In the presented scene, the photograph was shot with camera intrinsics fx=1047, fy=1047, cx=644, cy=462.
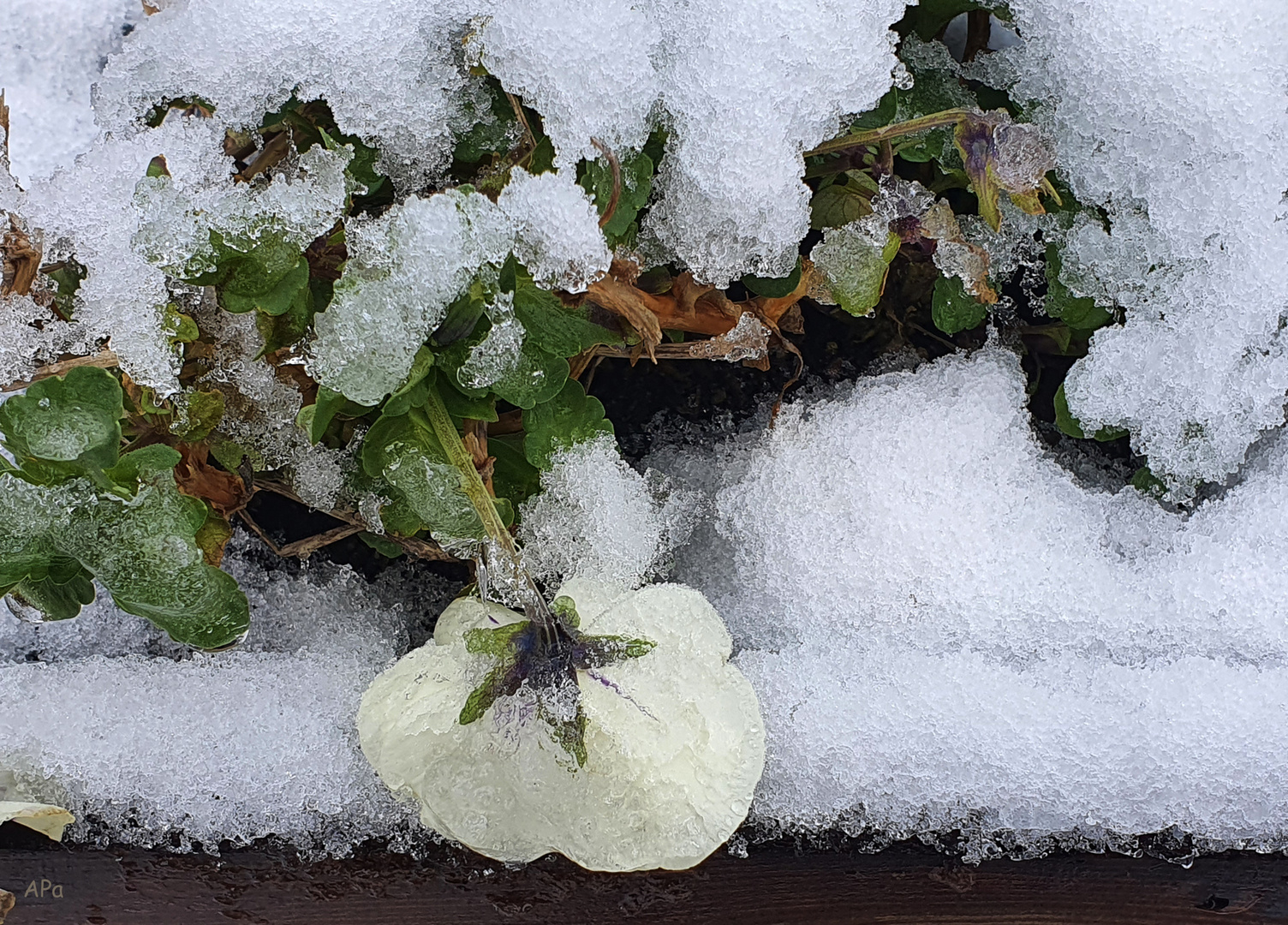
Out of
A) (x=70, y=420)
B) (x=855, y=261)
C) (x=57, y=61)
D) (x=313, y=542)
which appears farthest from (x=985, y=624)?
(x=57, y=61)

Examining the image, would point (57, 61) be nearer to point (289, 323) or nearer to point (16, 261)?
point (16, 261)

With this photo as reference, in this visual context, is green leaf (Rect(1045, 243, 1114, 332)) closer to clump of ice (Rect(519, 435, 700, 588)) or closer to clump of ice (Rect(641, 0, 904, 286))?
clump of ice (Rect(641, 0, 904, 286))

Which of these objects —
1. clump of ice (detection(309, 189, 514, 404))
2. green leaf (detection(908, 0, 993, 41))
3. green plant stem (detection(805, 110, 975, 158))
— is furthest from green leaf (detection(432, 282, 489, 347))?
green leaf (detection(908, 0, 993, 41))

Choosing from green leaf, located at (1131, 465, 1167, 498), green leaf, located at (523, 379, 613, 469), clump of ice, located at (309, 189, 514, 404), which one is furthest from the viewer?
green leaf, located at (1131, 465, 1167, 498)

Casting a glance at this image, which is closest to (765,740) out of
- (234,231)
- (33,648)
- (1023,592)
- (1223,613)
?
(1023,592)

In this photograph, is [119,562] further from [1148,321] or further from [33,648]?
[1148,321]
